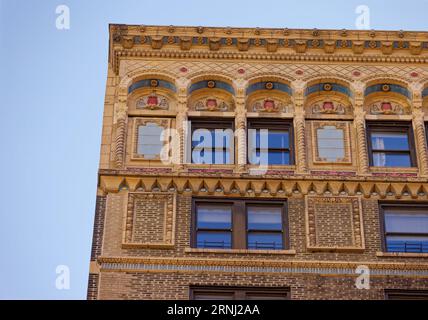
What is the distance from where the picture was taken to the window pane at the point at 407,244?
92.5ft

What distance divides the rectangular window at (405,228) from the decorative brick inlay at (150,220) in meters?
5.95

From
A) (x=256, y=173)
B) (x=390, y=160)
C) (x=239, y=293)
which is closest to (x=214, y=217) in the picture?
(x=256, y=173)

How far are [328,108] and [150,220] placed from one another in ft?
23.4

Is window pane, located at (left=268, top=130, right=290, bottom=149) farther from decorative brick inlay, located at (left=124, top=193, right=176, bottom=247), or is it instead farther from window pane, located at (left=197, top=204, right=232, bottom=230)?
decorative brick inlay, located at (left=124, top=193, right=176, bottom=247)

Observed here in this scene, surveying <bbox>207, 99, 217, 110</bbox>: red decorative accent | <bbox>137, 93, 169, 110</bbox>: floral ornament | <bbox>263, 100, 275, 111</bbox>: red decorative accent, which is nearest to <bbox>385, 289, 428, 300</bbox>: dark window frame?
<bbox>263, 100, 275, 111</bbox>: red decorative accent

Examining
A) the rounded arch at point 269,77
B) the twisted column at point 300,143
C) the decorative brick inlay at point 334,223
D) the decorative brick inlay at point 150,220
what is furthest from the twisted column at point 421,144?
the decorative brick inlay at point 150,220

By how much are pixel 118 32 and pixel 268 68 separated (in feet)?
16.1

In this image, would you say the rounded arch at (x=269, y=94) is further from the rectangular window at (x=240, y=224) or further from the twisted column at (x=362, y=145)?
the rectangular window at (x=240, y=224)

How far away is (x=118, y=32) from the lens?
32.8 metres

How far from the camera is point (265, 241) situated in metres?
28.2
